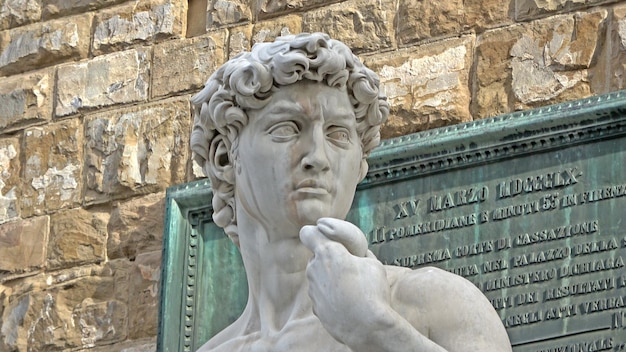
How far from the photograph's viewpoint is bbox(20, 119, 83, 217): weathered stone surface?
27.8ft

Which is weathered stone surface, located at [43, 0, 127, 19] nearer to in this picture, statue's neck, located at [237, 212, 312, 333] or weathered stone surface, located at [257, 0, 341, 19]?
weathered stone surface, located at [257, 0, 341, 19]

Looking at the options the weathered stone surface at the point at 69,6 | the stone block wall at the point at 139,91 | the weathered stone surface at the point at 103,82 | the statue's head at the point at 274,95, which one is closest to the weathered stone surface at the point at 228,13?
the stone block wall at the point at 139,91

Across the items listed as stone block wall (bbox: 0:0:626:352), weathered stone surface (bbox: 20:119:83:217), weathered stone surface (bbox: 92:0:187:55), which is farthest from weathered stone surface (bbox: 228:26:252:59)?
weathered stone surface (bbox: 20:119:83:217)

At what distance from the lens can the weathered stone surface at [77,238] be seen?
8.27 meters

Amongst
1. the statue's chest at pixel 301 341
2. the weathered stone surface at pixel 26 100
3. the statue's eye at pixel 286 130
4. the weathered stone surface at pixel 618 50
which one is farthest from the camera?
the weathered stone surface at pixel 26 100

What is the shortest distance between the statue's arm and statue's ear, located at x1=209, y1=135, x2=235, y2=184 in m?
0.55

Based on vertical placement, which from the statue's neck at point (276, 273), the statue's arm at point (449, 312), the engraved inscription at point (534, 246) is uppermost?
the engraved inscription at point (534, 246)

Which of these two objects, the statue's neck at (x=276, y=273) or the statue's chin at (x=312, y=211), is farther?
the statue's neck at (x=276, y=273)

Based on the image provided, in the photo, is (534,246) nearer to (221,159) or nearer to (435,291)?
(221,159)

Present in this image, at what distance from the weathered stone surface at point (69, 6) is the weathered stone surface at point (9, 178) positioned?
529 mm

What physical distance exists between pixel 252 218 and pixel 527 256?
6.57ft

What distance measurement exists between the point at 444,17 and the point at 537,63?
46 centimetres

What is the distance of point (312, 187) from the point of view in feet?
16.1

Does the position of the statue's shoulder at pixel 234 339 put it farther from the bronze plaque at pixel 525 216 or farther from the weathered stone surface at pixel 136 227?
the weathered stone surface at pixel 136 227
